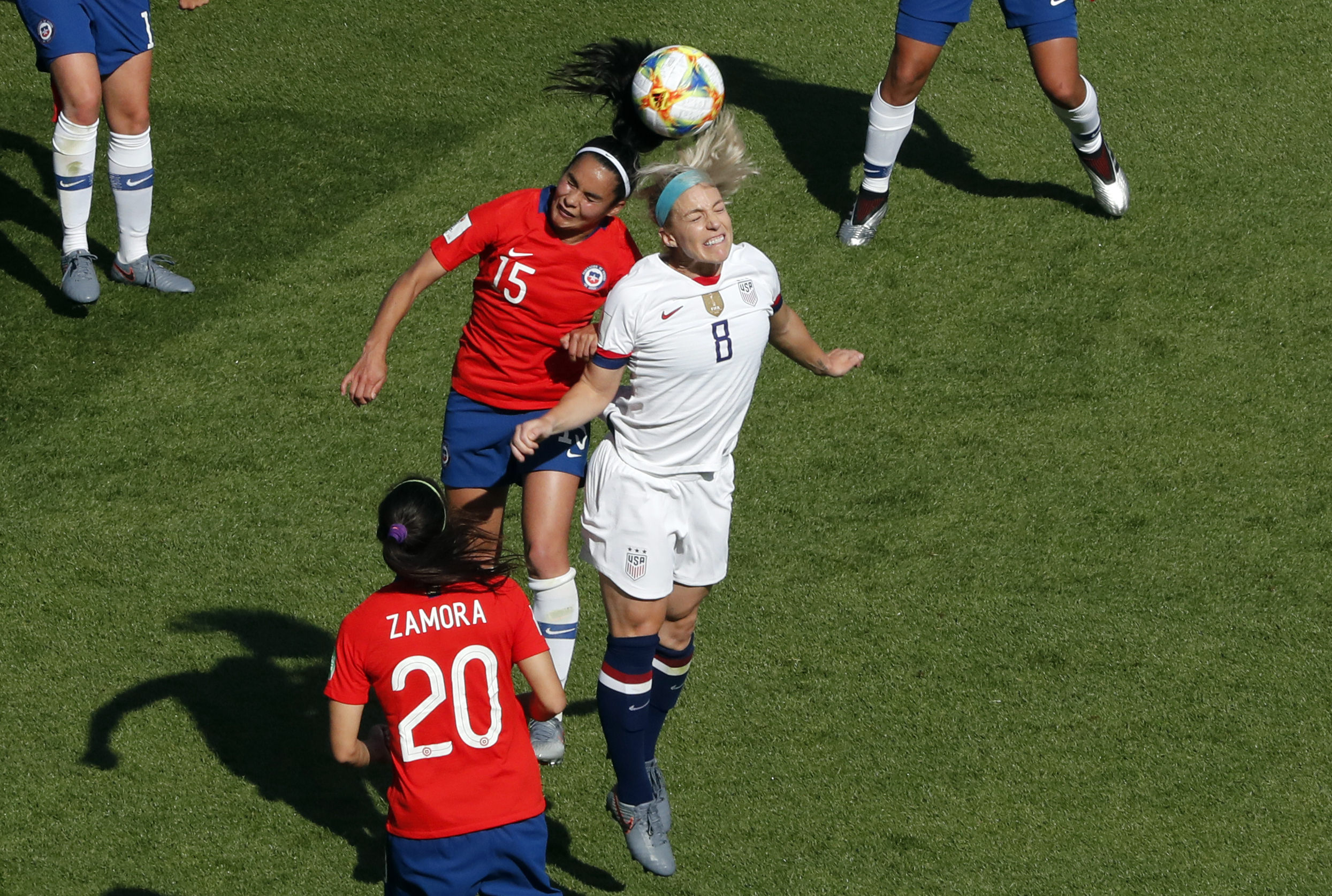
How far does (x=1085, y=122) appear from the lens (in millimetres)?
7863

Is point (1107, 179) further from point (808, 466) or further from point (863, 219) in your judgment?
point (808, 466)

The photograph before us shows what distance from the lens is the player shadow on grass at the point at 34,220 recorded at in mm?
7668

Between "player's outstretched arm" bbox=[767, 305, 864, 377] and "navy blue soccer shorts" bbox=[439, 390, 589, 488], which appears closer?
"player's outstretched arm" bbox=[767, 305, 864, 377]

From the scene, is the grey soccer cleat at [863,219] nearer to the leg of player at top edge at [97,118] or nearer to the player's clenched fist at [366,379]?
the leg of player at top edge at [97,118]

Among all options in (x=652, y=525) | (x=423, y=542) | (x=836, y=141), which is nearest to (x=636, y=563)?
(x=652, y=525)

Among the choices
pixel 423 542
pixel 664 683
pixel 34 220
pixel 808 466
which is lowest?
pixel 34 220

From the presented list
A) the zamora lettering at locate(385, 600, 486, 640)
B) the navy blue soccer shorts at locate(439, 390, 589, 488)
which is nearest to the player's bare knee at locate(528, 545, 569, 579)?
the navy blue soccer shorts at locate(439, 390, 589, 488)

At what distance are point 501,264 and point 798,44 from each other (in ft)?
17.9

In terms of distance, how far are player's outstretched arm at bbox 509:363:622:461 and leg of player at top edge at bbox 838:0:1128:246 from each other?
382 cm

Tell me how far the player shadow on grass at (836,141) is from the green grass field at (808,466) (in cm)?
4

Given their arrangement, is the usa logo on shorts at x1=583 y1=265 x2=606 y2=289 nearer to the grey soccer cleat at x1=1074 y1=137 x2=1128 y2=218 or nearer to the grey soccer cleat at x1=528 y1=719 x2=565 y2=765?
the grey soccer cleat at x1=528 y1=719 x2=565 y2=765

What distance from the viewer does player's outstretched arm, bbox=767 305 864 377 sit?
4.80 meters

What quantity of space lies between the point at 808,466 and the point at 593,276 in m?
2.04

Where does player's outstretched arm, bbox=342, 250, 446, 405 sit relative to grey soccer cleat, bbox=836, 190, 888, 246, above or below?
above
